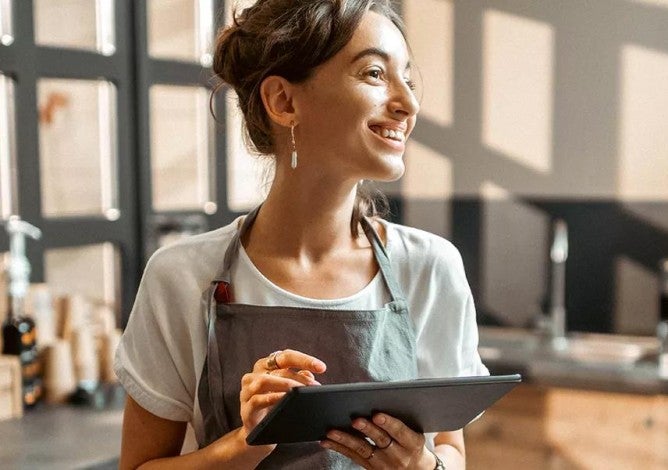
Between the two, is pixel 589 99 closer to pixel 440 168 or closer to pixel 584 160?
pixel 584 160

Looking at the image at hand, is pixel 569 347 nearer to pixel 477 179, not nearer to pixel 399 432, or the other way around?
pixel 477 179

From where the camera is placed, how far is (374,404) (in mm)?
1207

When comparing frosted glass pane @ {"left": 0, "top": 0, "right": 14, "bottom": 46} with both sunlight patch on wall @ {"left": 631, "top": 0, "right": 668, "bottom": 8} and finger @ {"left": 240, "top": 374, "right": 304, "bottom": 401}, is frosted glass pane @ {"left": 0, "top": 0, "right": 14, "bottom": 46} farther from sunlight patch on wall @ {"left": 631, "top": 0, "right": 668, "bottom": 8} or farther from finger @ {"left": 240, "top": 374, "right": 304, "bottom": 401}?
sunlight patch on wall @ {"left": 631, "top": 0, "right": 668, "bottom": 8}

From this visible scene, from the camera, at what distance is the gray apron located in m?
1.42

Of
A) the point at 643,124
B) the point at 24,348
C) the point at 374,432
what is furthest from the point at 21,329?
the point at 643,124

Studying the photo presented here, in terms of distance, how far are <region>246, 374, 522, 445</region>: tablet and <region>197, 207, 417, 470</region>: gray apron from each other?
178 mm

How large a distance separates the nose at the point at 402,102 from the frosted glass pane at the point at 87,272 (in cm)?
189

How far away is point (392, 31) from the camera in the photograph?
1.45m

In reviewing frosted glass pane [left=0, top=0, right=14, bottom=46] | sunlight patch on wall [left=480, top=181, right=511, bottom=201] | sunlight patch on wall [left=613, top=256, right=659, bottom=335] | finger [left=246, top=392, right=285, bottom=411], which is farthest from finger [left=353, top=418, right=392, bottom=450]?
sunlight patch on wall [left=480, top=181, right=511, bottom=201]

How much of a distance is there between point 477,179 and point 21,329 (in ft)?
7.25

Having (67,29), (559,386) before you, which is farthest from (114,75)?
(559,386)

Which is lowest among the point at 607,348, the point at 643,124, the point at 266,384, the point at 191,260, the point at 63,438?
the point at 607,348

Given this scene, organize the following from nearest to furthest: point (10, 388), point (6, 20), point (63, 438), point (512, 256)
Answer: point (63, 438) → point (10, 388) → point (6, 20) → point (512, 256)

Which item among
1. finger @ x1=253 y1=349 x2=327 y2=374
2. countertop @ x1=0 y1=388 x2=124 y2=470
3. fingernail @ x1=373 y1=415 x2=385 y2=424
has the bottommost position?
countertop @ x1=0 y1=388 x2=124 y2=470
